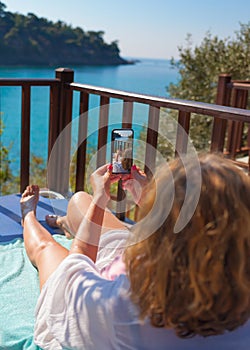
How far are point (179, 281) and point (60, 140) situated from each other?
263 centimetres

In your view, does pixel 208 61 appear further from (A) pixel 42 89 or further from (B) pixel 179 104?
(A) pixel 42 89

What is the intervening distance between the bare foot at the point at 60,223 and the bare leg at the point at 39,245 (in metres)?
0.26

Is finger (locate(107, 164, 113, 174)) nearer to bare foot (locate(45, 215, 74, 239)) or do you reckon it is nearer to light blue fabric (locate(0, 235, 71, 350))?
light blue fabric (locate(0, 235, 71, 350))

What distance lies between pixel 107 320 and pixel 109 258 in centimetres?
70

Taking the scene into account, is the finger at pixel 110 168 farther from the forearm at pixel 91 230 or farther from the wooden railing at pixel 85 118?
the wooden railing at pixel 85 118

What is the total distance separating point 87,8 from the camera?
35.0m

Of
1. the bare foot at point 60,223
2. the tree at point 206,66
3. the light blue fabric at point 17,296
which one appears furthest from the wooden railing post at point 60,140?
the tree at point 206,66

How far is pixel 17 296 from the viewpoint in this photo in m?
2.02

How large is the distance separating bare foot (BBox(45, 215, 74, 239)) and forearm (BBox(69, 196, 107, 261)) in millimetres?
1001

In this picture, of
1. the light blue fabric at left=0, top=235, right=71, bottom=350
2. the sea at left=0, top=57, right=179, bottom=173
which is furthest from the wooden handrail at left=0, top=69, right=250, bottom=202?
the sea at left=0, top=57, right=179, bottom=173

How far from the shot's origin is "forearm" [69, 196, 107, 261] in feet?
5.21

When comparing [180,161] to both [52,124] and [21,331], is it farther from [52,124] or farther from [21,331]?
[52,124]

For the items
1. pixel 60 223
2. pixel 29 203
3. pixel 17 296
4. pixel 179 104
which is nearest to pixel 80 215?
pixel 29 203

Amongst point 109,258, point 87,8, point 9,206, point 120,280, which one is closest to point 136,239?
point 120,280
